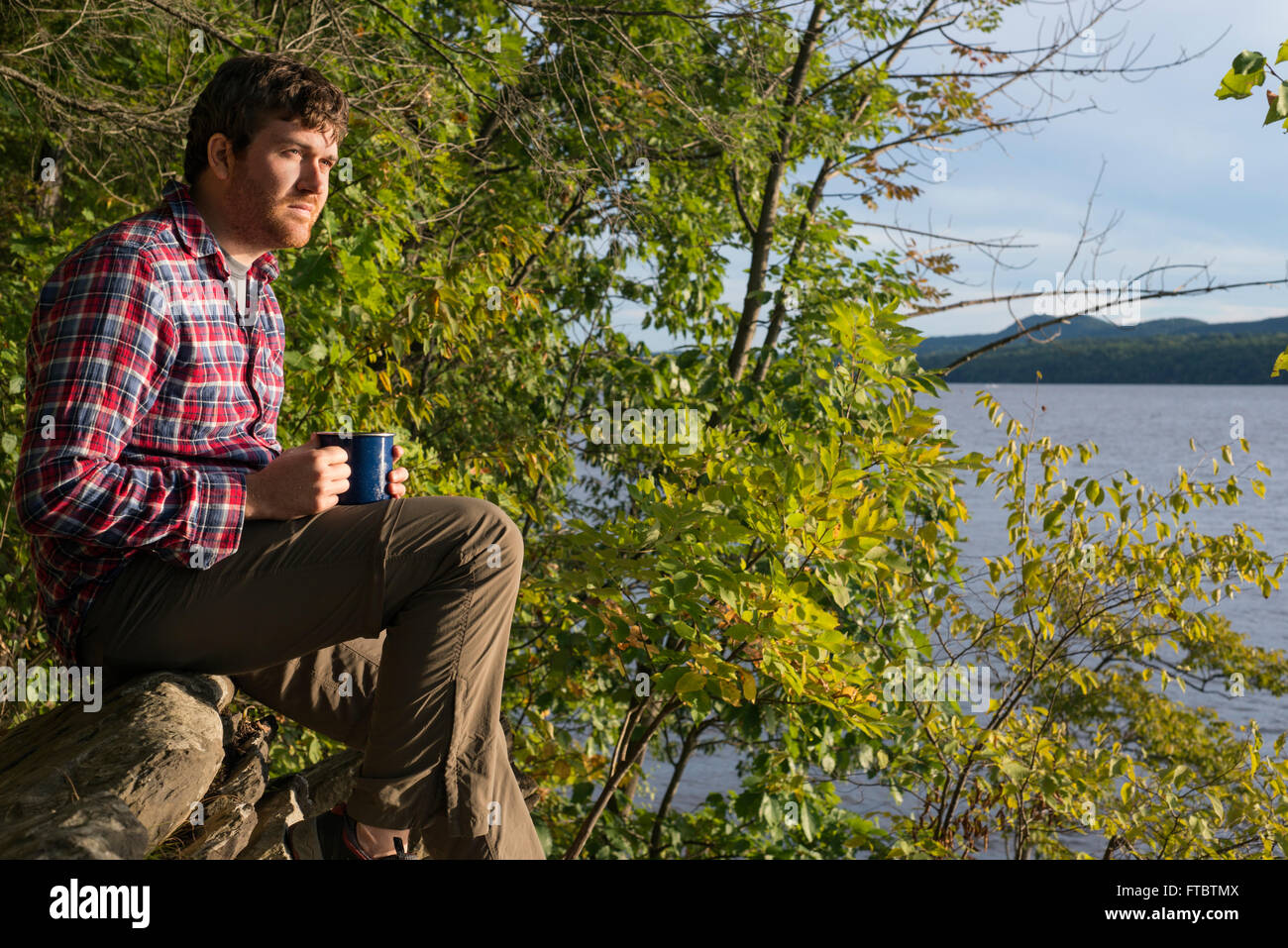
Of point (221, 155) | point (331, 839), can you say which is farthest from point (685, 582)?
point (221, 155)

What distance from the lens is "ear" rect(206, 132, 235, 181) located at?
7.63ft

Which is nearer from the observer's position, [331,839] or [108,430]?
[108,430]

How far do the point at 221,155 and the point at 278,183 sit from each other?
0.49 feet

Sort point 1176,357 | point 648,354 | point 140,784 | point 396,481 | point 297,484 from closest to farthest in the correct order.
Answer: point 140,784
point 297,484
point 396,481
point 648,354
point 1176,357

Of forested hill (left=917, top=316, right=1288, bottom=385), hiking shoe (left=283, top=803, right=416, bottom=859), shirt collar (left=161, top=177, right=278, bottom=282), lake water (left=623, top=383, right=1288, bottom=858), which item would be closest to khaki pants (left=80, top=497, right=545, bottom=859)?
hiking shoe (left=283, top=803, right=416, bottom=859)

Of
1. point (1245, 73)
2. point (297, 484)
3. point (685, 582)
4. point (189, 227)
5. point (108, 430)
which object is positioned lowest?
point (685, 582)

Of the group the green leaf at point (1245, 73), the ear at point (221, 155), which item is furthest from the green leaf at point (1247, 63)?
the ear at point (221, 155)

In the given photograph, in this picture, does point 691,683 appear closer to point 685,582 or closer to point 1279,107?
point 685,582

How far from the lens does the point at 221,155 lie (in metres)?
2.33

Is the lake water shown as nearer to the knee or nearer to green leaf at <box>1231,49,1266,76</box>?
green leaf at <box>1231,49,1266,76</box>

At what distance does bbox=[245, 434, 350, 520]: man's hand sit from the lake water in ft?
5.65
